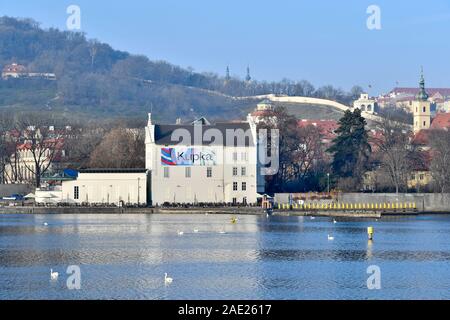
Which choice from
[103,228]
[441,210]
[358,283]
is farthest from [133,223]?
[358,283]

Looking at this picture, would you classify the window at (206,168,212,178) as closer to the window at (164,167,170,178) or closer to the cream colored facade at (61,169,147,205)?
the window at (164,167,170,178)

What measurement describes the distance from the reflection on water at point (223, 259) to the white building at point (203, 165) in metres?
14.6

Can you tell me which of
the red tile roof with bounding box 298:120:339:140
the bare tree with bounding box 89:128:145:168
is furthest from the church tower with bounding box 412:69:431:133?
the bare tree with bounding box 89:128:145:168

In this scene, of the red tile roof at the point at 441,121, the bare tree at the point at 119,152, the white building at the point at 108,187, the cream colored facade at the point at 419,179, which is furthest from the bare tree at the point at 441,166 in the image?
the red tile roof at the point at 441,121

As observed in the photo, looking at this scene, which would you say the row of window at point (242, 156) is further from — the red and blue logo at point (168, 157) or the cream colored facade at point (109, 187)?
the cream colored facade at point (109, 187)

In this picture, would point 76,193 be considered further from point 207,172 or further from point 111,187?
point 207,172

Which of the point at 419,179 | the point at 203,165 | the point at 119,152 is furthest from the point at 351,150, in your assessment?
the point at 119,152

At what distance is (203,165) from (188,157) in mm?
1380

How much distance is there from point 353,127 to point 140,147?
18111mm

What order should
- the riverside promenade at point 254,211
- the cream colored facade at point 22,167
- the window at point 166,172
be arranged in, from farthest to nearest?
the cream colored facade at point 22,167, the window at point 166,172, the riverside promenade at point 254,211

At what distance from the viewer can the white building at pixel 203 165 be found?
93938 millimetres

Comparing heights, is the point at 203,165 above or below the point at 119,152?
below

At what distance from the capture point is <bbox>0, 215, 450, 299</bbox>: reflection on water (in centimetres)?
3956

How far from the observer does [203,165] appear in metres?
94.1
